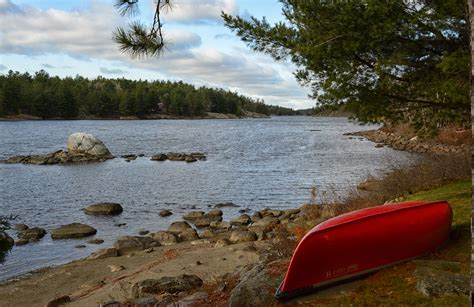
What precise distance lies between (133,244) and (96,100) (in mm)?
118429

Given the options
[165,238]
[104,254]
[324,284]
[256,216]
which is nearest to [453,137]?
[256,216]

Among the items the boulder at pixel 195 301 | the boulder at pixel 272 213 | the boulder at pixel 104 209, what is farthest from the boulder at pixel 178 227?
the boulder at pixel 195 301

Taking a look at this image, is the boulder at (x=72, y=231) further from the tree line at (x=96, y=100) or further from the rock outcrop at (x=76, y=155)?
the tree line at (x=96, y=100)

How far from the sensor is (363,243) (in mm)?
6160

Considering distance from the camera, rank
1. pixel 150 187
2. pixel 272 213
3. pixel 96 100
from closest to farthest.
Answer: pixel 272 213
pixel 150 187
pixel 96 100

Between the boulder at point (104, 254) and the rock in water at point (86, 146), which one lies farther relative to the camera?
the rock in water at point (86, 146)

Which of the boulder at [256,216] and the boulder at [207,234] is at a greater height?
the boulder at [256,216]

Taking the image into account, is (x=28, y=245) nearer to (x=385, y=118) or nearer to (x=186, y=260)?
(x=186, y=260)

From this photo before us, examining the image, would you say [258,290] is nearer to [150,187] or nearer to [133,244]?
[133,244]

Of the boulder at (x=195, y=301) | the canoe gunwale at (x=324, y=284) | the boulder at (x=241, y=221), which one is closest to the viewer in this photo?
the canoe gunwale at (x=324, y=284)

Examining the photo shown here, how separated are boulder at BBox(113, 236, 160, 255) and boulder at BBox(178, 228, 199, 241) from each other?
1.04m

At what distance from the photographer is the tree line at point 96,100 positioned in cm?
11138

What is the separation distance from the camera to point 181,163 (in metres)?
39.0

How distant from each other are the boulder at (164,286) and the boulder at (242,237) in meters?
5.19
